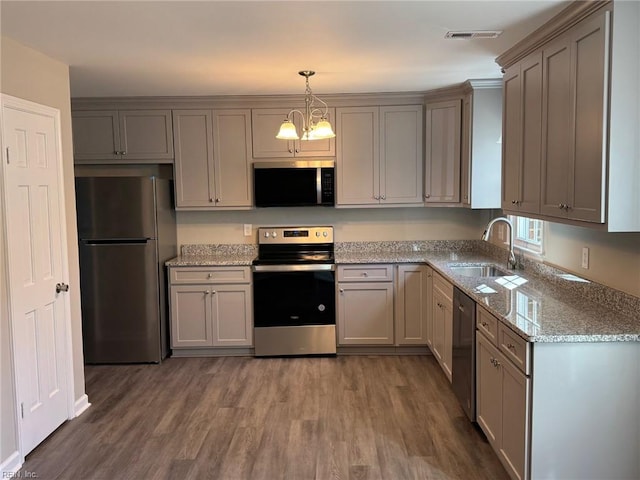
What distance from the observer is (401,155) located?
15.4 feet

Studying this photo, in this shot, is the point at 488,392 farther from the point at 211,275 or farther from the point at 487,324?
the point at 211,275

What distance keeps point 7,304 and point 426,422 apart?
2580 mm

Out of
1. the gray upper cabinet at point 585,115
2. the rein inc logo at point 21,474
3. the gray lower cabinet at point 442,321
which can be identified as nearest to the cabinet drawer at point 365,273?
the gray lower cabinet at point 442,321

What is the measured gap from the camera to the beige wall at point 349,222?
504 centimetres

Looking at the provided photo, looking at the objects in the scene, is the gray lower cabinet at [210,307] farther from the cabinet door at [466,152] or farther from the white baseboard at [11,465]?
the cabinet door at [466,152]

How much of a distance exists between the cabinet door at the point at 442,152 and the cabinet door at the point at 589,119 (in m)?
2.02

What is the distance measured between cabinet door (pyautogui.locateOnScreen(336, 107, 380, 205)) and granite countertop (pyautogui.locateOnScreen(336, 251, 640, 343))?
3.40 ft

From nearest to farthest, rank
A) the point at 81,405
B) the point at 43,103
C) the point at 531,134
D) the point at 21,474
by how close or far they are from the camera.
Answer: the point at 21,474, the point at 531,134, the point at 43,103, the point at 81,405

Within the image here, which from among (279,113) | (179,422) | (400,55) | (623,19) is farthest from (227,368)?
(623,19)

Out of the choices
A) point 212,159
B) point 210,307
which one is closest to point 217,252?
point 210,307

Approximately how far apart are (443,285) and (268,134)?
6.90 feet

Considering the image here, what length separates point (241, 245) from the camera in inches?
200

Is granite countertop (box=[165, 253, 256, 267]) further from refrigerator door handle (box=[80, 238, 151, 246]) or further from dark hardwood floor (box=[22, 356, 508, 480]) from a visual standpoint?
dark hardwood floor (box=[22, 356, 508, 480])

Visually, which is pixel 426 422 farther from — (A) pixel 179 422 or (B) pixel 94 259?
(B) pixel 94 259
